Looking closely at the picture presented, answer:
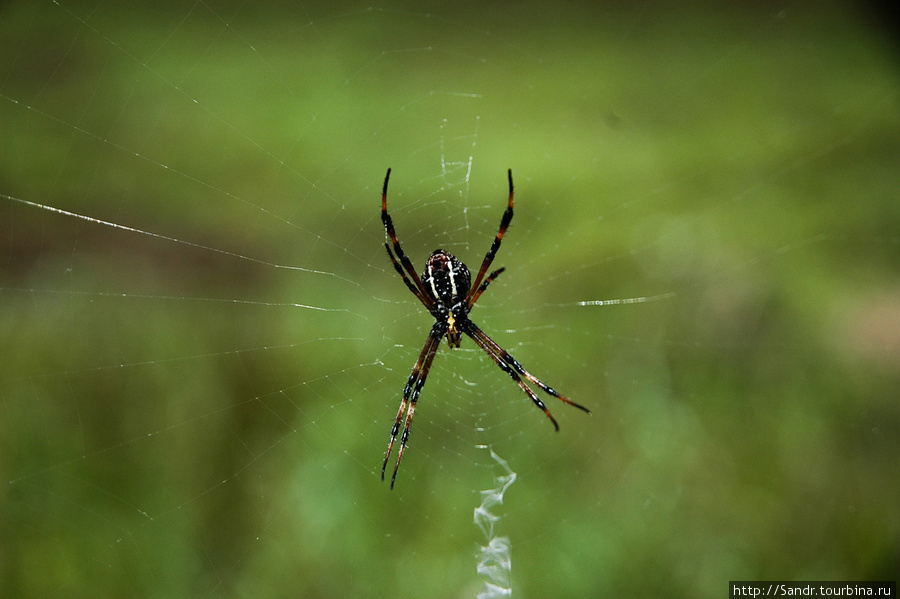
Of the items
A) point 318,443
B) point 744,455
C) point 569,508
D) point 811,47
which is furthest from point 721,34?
point 318,443

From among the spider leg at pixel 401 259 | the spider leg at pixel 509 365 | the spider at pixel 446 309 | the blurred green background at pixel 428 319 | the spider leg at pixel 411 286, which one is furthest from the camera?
the spider leg at pixel 509 365

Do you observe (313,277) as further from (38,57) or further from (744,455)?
(38,57)

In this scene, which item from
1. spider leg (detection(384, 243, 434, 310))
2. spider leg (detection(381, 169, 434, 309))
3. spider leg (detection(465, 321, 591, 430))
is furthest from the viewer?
spider leg (detection(465, 321, 591, 430))

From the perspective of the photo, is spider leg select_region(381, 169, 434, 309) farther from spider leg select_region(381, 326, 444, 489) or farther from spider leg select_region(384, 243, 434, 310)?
spider leg select_region(381, 326, 444, 489)

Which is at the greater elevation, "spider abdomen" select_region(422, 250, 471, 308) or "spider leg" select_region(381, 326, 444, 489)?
"spider abdomen" select_region(422, 250, 471, 308)

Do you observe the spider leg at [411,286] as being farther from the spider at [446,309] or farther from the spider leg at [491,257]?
the spider leg at [491,257]

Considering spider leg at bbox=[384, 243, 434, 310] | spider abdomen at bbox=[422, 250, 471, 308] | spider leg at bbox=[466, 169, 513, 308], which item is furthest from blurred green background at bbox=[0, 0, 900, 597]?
spider leg at bbox=[466, 169, 513, 308]

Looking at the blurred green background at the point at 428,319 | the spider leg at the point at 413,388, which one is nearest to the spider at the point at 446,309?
the spider leg at the point at 413,388
